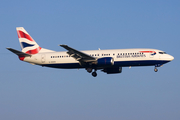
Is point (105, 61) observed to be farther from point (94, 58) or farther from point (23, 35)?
point (23, 35)

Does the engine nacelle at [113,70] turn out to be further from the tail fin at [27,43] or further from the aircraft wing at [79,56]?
the tail fin at [27,43]

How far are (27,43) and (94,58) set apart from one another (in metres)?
16.6

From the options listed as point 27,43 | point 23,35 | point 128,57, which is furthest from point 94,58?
point 23,35

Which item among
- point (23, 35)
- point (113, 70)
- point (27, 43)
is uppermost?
point (23, 35)

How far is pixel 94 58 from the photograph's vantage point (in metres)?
62.3

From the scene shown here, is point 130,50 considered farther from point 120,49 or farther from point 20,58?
point 20,58

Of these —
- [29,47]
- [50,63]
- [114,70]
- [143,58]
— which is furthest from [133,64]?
[29,47]

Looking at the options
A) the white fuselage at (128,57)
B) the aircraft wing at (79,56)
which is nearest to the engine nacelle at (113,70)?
the white fuselage at (128,57)

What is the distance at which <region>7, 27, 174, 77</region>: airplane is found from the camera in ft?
201

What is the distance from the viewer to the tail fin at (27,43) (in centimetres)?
6924

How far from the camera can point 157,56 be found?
6147 centimetres

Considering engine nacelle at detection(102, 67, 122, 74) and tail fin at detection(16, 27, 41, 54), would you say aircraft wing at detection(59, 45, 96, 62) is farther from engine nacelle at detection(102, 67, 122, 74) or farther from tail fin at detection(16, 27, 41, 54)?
tail fin at detection(16, 27, 41, 54)

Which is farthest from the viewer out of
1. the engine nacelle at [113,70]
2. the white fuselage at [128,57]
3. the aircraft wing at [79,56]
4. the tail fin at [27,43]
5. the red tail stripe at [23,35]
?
the red tail stripe at [23,35]

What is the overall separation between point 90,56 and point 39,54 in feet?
38.9
